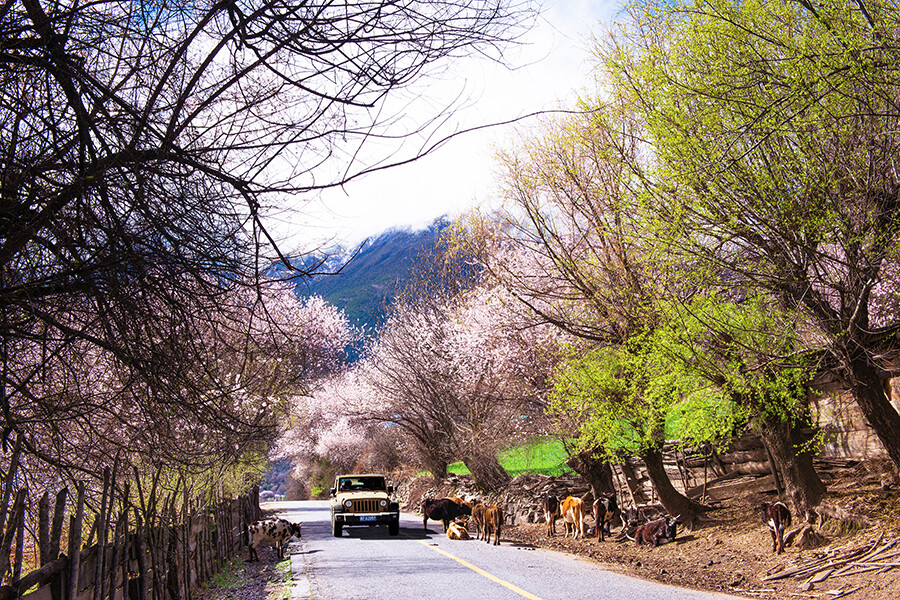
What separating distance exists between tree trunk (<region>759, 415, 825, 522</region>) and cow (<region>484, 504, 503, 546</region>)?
6398 mm

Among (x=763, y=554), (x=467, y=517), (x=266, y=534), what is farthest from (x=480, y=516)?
(x=763, y=554)

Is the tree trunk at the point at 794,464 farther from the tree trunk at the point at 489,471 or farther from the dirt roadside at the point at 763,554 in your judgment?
the tree trunk at the point at 489,471

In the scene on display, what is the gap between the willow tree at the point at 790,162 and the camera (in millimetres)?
7949

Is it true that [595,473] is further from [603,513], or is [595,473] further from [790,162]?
[790,162]

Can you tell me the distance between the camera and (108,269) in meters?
3.38

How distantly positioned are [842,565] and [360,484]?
15388 mm

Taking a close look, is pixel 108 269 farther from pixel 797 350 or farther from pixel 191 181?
pixel 797 350

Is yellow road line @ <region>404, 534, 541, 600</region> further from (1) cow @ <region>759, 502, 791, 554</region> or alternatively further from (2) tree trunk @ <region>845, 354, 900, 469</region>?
(2) tree trunk @ <region>845, 354, 900, 469</region>

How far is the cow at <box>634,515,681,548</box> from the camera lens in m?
13.9

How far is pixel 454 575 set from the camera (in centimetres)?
1067

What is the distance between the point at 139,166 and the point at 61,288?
77cm

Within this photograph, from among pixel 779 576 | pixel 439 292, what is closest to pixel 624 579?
pixel 779 576

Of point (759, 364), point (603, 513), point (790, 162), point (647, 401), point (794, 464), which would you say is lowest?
point (603, 513)

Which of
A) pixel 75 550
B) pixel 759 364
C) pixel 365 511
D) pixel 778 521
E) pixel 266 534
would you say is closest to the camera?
pixel 75 550
